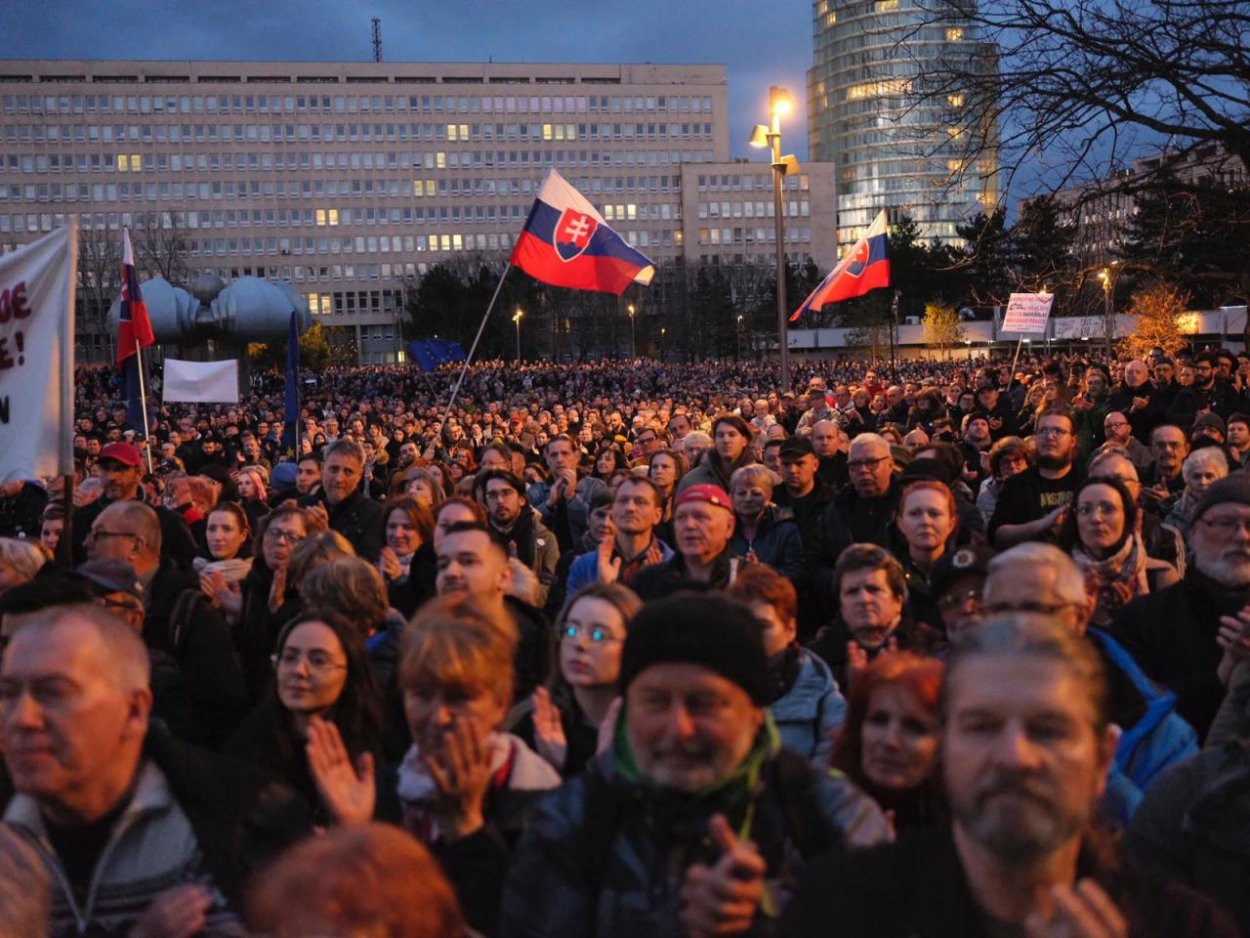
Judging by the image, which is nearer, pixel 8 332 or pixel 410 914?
pixel 410 914

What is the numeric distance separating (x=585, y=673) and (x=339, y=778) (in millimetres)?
810

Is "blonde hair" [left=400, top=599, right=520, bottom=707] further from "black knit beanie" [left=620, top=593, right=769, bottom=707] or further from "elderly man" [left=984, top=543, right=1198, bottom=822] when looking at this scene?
"elderly man" [left=984, top=543, right=1198, bottom=822]

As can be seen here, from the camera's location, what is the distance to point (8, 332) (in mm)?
5762

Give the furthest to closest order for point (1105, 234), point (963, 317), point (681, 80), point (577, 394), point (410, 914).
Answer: point (681, 80) → point (963, 317) → point (577, 394) → point (1105, 234) → point (410, 914)

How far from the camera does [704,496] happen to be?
5762 millimetres

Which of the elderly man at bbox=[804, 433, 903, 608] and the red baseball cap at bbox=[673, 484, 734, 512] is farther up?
the red baseball cap at bbox=[673, 484, 734, 512]

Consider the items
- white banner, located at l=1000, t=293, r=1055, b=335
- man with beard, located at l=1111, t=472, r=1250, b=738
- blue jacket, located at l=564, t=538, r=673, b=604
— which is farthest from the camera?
white banner, located at l=1000, t=293, r=1055, b=335

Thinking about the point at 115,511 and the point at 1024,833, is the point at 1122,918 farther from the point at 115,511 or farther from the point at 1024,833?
the point at 115,511

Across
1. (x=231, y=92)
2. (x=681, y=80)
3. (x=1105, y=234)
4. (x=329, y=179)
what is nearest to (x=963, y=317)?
(x=681, y=80)

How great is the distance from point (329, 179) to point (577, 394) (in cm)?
8844

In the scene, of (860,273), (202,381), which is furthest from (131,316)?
(860,273)

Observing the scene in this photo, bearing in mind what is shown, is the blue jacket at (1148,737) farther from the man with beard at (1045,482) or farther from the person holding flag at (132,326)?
the person holding flag at (132,326)

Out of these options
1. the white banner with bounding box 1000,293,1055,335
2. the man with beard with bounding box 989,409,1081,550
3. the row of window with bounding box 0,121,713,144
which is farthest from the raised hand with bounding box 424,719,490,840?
the row of window with bounding box 0,121,713,144

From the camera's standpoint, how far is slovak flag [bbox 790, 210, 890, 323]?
17.9m
